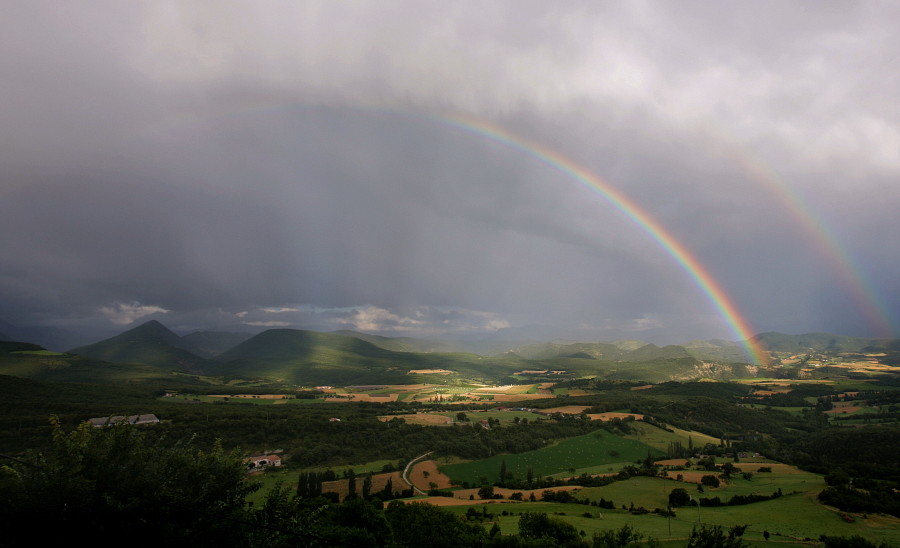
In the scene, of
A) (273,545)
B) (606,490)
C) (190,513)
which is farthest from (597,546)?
(606,490)

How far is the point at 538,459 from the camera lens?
363 feet

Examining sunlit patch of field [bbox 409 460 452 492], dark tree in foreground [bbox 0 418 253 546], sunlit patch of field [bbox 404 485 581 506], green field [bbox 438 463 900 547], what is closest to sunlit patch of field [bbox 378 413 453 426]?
sunlit patch of field [bbox 409 460 452 492]

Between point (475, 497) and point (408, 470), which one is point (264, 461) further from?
point (475, 497)

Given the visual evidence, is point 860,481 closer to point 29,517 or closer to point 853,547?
point 853,547

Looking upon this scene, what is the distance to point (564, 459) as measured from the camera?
11088 centimetres

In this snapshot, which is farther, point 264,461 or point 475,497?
point 264,461

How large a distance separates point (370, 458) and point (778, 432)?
140700 mm

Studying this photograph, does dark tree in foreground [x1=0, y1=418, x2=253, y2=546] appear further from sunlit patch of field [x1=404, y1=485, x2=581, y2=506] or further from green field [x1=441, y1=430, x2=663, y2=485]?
green field [x1=441, y1=430, x2=663, y2=485]

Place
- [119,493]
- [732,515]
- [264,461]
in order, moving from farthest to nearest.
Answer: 1. [264,461]
2. [732,515]
3. [119,493]

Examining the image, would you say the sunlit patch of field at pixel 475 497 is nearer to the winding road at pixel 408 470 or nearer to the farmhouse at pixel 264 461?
the winding road at pixel 408 470

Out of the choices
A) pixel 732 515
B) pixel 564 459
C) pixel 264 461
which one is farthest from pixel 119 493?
pixel 564 459

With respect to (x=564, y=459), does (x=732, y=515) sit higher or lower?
higher

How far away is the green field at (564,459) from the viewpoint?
99.0m

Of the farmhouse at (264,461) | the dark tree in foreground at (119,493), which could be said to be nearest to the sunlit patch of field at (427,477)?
the farmhouse at (264,461)
